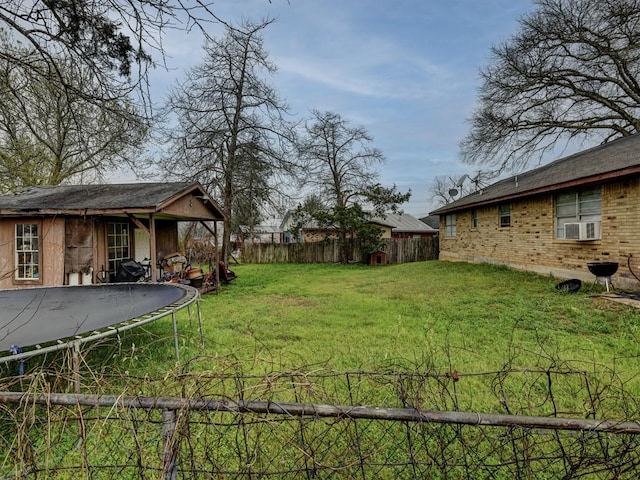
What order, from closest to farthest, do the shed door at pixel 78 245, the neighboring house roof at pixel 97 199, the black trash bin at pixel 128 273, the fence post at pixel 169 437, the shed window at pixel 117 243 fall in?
the fence post at pixel 169 437, the neighboring house roof at pixel 97 199, the shed door at pixel 78 245, the black trash bin at pixel 128 273, the shed window at pixel 117 243

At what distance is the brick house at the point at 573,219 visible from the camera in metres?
7.56

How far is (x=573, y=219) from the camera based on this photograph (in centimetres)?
921

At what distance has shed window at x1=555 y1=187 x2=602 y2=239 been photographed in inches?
335

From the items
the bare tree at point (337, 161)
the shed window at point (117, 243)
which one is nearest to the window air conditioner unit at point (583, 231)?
the shed window at point (117, 243)

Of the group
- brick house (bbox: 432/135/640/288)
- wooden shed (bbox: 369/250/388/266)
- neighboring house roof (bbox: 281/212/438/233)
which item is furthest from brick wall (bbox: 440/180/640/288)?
neighboring house roof (bbox: 281/212/438/233)

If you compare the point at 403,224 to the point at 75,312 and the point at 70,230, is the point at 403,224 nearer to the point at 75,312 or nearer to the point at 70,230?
the point at 70,230

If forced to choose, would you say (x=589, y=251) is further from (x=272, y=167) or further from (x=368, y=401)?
(x=272, y=167)

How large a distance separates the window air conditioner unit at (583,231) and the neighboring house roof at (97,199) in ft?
32.8

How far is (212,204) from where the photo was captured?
11.3m

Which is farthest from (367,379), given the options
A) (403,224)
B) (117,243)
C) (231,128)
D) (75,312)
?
(403,224)

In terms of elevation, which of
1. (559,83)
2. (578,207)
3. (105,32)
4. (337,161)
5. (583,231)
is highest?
(559,83)

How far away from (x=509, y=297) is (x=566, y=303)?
1103 mm

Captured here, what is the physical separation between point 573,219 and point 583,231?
0.81 m

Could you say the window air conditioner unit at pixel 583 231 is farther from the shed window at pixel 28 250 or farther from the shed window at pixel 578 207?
the shed window at pixel 28 250
